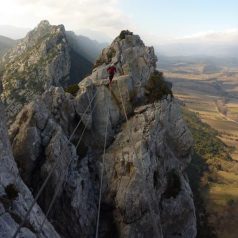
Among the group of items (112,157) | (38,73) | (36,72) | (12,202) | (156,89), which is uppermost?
(156,89)

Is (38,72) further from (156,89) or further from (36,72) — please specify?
(156,89)

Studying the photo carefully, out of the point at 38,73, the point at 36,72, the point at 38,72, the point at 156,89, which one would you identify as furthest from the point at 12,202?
the point at 36,72

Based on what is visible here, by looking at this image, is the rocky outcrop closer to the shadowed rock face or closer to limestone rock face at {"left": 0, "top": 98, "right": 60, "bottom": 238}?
the shadowed rock face

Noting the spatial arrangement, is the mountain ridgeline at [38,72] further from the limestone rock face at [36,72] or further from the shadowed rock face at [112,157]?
the shadowed rock face at [112,157]

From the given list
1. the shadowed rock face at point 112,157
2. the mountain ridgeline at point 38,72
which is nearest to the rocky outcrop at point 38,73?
the mountain ridgeline at point 38,72

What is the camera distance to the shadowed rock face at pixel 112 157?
149ft

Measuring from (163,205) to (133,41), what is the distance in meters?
36.1

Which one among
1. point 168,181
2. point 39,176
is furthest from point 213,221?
point 39,176

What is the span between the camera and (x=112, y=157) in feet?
176

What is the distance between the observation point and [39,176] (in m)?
44.5

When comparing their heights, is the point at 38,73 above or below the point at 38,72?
below

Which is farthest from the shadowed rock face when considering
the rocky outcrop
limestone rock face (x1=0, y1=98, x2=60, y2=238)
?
the rocky outcrop

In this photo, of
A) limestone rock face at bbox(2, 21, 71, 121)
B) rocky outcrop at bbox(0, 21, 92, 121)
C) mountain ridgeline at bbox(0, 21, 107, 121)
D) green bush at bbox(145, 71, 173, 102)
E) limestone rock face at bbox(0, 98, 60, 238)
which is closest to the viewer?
limestone rock face at bbox(0, 98, 60, 238)

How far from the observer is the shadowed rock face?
45344 millimetres
